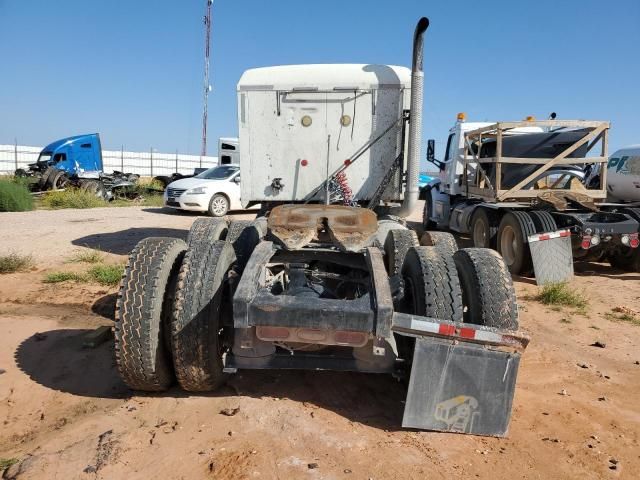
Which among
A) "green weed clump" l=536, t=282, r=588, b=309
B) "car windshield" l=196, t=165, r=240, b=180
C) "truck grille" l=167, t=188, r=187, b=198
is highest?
"car windshield" l=196, t=165, r=240, b=180

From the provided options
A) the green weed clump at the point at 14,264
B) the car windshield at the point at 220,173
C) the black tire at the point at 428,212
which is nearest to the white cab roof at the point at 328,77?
the green weed clump at the point at 14,264

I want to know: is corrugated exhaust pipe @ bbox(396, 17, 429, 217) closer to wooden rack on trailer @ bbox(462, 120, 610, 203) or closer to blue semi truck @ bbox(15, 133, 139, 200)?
wooden rack on trailer @ bbox(462, 120, 610, 203)

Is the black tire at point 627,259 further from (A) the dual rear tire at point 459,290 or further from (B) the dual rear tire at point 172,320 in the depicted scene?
(B) the dual rear tire at point 172,320

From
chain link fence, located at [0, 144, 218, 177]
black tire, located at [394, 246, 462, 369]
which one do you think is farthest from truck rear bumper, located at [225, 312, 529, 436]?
chain link fence, located at [0, 144, 218, 177]

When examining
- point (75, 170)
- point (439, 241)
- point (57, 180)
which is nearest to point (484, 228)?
point (439, 241)

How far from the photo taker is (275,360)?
3199 mm

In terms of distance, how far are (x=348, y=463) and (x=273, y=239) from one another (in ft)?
6.19

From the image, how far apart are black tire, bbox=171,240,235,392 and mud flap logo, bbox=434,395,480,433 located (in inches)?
57.0

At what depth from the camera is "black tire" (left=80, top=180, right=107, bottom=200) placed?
64.7 feet

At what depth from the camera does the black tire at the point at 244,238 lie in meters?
4.43

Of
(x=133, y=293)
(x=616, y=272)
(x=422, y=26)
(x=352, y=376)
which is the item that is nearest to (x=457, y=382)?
(x=352, y=376)

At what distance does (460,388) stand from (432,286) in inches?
25.5

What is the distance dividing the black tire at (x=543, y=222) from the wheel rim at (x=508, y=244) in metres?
0.46

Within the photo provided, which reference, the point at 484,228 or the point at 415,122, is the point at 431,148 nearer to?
the point at 484,228
